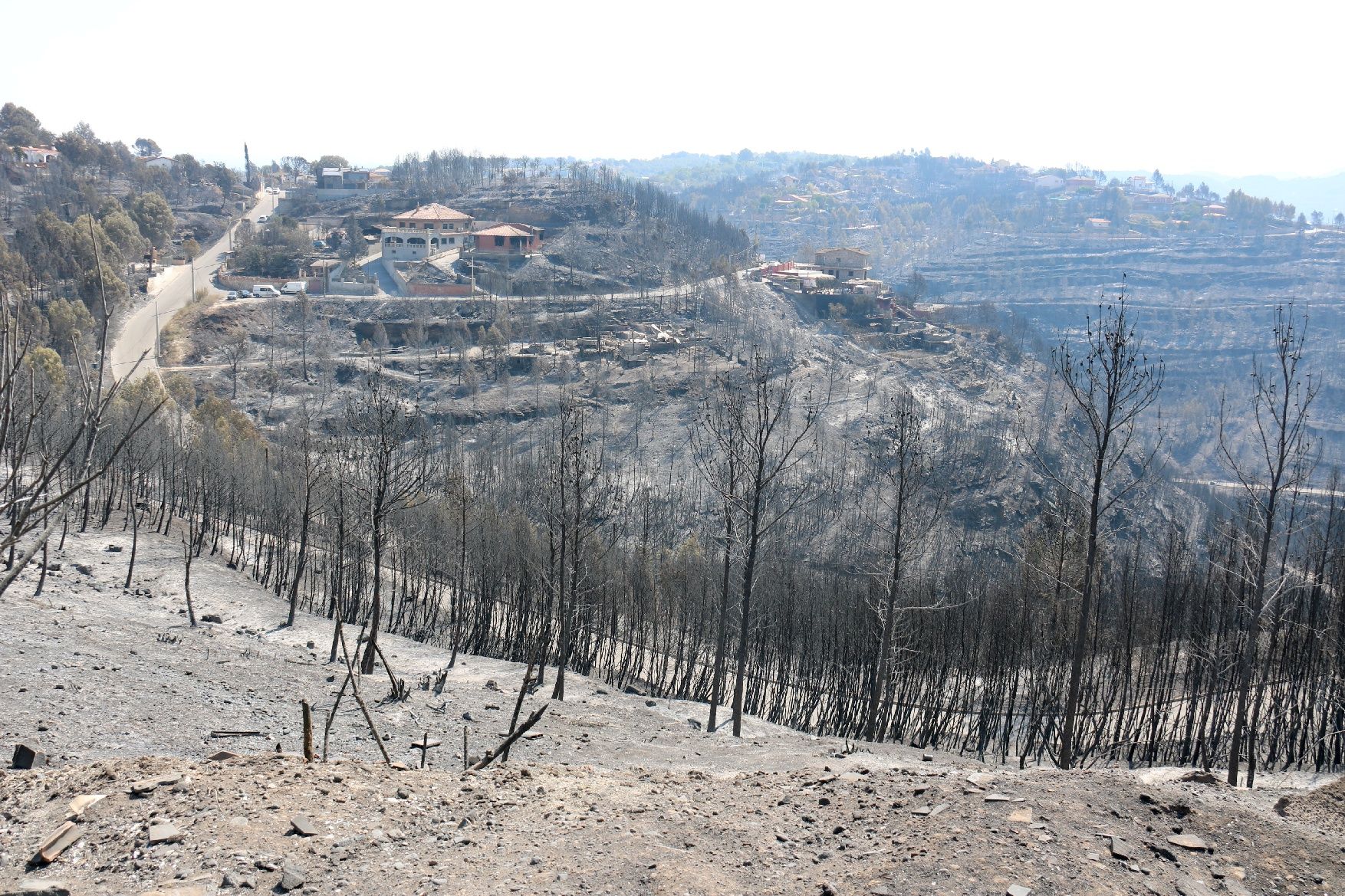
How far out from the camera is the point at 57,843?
5992 millimetres

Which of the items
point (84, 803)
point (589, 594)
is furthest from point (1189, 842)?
point (589, 594)

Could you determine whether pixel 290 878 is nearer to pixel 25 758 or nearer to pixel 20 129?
pixel 25 758

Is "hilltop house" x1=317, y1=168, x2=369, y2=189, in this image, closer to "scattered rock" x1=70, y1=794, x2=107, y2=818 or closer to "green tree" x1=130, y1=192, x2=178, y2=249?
"green tree" x1=130, y1=192, x2=178, y2=249

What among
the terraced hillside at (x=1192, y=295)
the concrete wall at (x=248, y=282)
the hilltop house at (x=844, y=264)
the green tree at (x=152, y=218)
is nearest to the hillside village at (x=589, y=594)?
the concrete wall at (x=248, y=282)

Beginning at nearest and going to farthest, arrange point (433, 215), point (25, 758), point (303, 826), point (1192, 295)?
point (303, 826) → point (25, 758) → point (433, 215) → point (1192, 295)

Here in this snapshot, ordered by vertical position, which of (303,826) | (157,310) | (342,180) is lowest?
(157,310)

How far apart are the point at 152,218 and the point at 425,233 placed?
21.2 m

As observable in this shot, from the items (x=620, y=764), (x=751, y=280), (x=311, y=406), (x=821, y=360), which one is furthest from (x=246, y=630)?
(x=751, y=280)

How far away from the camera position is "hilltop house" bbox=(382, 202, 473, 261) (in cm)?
7731

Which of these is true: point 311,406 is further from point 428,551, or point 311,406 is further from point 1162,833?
point 1162,833

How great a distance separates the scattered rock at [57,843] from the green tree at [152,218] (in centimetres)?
7973

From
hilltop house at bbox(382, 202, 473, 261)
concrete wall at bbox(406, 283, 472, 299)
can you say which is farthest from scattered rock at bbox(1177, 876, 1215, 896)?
hilltop house at bbox(382, 202, 473, 261)

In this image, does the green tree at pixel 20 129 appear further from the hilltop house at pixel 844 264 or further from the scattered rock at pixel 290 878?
the scattered rock at pixel 290 878

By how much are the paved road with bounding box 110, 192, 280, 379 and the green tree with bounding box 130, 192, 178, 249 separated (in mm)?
3089
